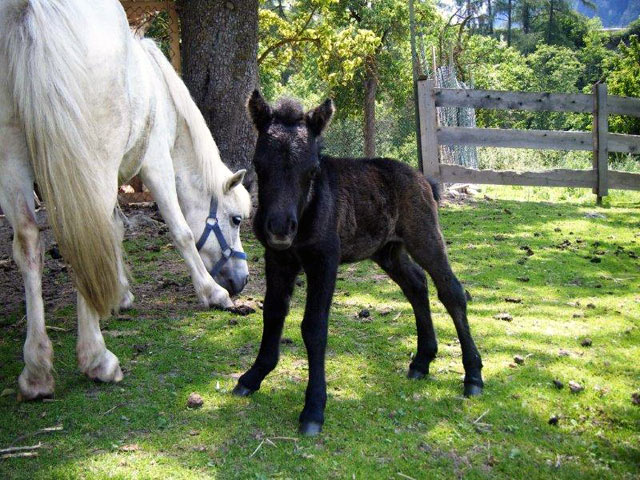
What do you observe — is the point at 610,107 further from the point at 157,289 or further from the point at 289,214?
the point at 289,214

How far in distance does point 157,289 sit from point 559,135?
26.3 ft

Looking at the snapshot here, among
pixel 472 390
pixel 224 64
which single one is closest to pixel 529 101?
pixel 224 64

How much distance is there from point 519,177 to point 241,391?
8.46 metres

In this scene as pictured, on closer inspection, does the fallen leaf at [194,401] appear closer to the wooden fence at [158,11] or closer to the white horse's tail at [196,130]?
the white horse's tail at [196,130]

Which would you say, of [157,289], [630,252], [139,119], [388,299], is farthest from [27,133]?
[630,252]

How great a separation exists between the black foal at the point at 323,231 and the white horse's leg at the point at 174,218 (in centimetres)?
160

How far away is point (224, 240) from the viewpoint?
551 cm

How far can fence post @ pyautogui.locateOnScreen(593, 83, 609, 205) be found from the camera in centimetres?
1094

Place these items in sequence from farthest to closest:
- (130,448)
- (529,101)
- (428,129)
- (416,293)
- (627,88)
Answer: (627,88) → (529,101) → (428,129) → (416,293) → (130,448)

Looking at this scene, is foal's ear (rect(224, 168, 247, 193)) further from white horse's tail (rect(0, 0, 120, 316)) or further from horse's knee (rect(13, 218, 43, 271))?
horse's knee (rect(13, 218, 43, 271))

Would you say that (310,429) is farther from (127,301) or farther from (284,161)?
(127,301)

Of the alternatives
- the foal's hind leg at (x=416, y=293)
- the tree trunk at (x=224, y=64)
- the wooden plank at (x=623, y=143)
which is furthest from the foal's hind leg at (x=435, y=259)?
→ the wooden plank at (x=623, y=143)

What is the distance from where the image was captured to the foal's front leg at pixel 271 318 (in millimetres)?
3674

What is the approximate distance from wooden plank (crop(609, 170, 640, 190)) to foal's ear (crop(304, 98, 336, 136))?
30.2 ft
